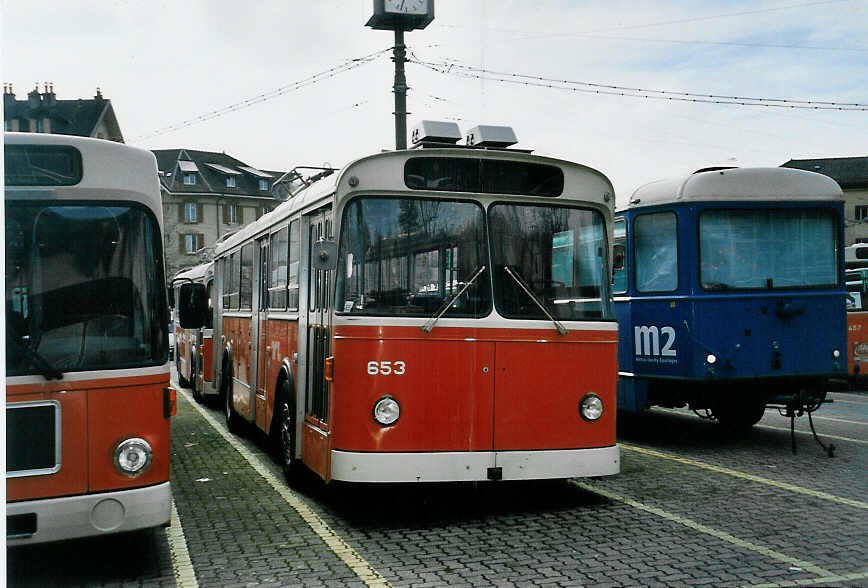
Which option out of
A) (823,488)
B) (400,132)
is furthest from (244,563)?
(400,132)

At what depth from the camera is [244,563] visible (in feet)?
21.7

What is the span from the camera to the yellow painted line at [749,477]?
336 inches

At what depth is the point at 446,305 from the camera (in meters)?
7.66

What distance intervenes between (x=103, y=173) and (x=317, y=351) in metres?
2.77

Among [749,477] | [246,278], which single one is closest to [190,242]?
[246,278]

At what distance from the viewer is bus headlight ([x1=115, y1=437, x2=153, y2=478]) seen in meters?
5.94

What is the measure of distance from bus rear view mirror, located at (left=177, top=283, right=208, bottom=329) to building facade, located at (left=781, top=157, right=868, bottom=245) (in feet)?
208

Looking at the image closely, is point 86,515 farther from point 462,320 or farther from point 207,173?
point 207,173

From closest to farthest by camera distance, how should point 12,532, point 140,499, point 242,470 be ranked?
point 12,532 → point 140,499 → point 242,470

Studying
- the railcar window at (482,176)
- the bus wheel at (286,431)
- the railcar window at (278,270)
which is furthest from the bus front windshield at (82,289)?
the railcar window at (278,270)

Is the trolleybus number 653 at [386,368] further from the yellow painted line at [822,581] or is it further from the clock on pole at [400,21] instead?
the clock on pole at [400,21]

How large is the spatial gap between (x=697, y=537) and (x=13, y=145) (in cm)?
532

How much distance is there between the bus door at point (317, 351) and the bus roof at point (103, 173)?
190cm

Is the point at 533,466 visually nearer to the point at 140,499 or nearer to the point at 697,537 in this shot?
the point at 697,537
